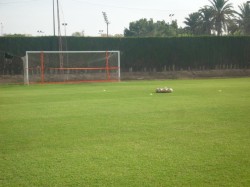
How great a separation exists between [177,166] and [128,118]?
150 inches

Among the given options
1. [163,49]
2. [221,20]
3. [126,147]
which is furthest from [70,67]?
[221,20]

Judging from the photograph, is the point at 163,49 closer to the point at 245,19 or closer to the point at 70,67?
the point at 70,67

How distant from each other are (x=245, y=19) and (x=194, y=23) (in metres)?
10.1

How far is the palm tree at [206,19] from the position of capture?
55.4m

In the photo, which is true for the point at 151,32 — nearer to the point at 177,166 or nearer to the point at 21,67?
the point at 21,67

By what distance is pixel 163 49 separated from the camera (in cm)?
2870

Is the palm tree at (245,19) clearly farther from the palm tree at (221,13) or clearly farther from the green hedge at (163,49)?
the green hedge at (163,49)

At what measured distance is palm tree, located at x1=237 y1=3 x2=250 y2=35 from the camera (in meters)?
53.0

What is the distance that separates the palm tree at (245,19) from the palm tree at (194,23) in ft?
20.4

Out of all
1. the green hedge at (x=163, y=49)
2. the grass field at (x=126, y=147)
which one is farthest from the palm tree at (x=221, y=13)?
the grass field at (x=126, y=147)

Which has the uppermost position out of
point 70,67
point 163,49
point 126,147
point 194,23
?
point 194,23

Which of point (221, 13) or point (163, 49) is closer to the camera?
point (163, 49)

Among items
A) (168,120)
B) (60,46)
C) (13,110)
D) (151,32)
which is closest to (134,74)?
(60,46)

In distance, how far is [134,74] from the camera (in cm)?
2741
